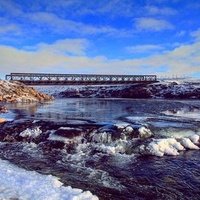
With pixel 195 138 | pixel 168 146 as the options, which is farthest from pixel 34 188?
pixel 195 138

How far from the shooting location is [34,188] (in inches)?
596

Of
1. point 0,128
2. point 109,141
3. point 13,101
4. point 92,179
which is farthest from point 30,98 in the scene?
point 92,179

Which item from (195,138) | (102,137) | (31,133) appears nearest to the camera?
(195,138)

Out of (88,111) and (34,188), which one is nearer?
(34,188)

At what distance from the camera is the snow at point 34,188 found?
14125mm

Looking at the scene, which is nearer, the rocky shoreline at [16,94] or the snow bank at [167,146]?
the snow bank at [167,146]

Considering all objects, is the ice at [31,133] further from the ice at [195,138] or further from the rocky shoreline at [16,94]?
the rocky shoreline at [16,94]

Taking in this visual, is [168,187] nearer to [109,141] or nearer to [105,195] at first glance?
[105,195]

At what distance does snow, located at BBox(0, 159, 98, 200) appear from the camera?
1412 cm

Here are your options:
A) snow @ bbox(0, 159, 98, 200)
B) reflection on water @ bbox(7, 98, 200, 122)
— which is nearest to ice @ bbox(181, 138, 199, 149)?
snow @ bbox(0, 159, 98, 200)

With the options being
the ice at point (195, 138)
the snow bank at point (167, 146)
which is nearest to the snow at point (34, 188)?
the snow bank at point (167, 146)

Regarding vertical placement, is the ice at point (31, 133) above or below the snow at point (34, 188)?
above

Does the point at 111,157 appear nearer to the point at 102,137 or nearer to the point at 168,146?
the point at 102,137

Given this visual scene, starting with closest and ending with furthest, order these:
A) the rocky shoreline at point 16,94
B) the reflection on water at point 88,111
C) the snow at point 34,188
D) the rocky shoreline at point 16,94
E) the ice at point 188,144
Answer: the snow at point 34,188
the ice at point 188,144
the reflection on water at point 88,111
the rocky shoreline at point 16,94
the rocky shoreline at point 16,94
